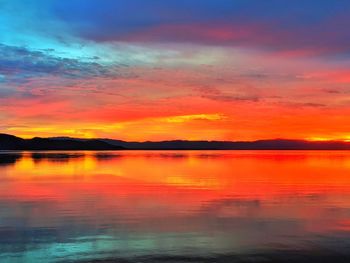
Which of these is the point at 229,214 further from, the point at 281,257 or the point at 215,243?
the point at 281,257

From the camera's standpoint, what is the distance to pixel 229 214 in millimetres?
23656

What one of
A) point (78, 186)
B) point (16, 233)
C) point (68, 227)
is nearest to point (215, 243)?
point (68, 227)

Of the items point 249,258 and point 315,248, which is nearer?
point 249,258

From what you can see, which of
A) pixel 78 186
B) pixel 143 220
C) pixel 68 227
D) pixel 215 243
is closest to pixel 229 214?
pixel 143 220

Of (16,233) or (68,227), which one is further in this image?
(68,227)

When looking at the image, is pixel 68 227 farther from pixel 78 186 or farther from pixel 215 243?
pixel 78 186

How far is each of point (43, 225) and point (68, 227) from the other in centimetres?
133

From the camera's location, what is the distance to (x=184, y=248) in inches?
620

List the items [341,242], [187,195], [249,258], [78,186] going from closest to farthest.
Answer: [249,258], [341,242], [187,195], [78,186]

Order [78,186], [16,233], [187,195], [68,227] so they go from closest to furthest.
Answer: [16,233]
[68,227]
[187,195]
[78,186]

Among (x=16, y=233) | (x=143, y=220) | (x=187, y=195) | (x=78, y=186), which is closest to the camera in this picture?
(x=16, y=233)

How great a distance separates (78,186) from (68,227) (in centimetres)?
1993

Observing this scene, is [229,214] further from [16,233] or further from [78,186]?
[78,186]

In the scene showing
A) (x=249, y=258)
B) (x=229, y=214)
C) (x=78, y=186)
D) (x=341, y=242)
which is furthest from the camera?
(x=78, y=186)
